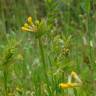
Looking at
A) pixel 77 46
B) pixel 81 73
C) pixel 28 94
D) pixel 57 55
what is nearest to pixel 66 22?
pixel 77 46

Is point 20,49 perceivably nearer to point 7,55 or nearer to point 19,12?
point 7,55

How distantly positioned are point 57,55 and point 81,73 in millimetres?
608

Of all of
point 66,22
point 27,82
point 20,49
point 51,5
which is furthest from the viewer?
point 66,22

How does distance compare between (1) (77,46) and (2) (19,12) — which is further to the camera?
(2) (19,12)

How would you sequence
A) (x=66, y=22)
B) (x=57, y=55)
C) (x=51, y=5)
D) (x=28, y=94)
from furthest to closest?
(x=66, y=22)
(x=28, y=94)
(x=51, y=5)
(x=57, y=55)

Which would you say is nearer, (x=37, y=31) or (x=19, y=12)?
(x=37, y=31)

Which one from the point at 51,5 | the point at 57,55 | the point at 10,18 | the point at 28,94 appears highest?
the point at 10,18

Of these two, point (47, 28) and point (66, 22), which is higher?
point (66, 22)

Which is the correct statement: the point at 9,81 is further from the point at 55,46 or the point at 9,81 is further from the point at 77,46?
the point at 77,46

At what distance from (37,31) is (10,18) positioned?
3.34 metres

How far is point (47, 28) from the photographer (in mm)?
1677

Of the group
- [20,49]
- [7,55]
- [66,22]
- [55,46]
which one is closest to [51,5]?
[55,46]

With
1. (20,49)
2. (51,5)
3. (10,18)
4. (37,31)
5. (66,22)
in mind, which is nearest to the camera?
(37,31)

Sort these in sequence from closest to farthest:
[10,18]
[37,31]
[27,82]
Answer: [37,31]
[27,82]
[10,18]
